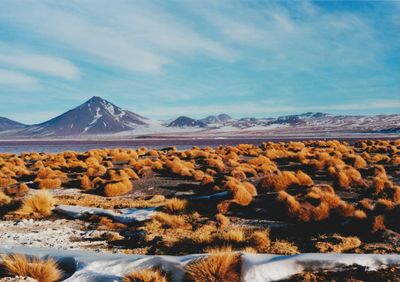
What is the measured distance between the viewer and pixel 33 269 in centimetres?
433

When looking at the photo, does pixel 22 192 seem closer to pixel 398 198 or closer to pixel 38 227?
pixel 38 227

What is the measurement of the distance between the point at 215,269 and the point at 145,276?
3.24 ft

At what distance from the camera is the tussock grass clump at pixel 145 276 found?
13.3 feet

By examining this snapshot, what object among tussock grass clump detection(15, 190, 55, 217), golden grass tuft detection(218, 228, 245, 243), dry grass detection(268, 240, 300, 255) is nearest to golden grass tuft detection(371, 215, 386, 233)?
dry grass detection(268, 240, 300, 255)

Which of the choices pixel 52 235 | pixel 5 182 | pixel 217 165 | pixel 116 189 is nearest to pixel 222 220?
pixel 52 235

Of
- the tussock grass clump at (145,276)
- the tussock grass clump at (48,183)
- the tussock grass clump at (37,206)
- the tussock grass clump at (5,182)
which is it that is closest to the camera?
the tussock grass clump at (145,276)

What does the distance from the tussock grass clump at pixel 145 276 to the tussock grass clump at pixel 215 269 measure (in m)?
0.36

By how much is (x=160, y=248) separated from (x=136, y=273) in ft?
6.34

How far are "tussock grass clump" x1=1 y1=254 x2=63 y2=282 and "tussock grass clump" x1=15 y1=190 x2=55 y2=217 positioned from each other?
4.93m

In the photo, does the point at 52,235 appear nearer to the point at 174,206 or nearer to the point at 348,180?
the point at 174,206

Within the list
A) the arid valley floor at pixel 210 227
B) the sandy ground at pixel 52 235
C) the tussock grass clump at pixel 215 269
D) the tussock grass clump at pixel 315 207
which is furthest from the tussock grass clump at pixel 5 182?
the tussock grass clump at pixel 215 269

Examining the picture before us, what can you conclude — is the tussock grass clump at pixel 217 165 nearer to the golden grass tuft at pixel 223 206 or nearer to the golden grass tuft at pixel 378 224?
the golden grass tuft at pixel 223 206

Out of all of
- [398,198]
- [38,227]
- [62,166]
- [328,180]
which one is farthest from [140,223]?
[62,166]

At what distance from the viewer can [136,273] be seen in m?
4.11
